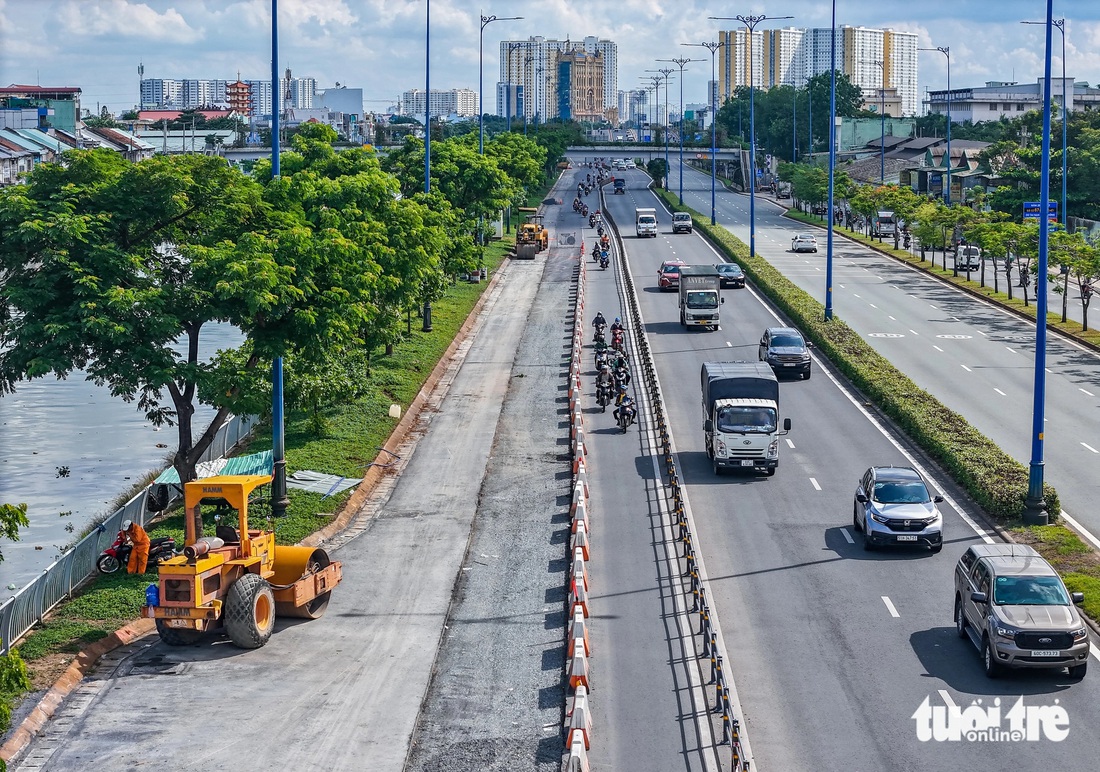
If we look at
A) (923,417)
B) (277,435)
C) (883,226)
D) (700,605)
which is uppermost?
(883,226)

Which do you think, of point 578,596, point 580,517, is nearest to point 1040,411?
point 580,517

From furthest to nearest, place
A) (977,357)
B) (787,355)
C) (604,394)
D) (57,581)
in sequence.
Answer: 1. (977,357)
2. (787,355)
3. (604,394)
4. (57,581)

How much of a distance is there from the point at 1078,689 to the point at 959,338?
4022 cm

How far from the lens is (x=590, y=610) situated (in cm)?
2773

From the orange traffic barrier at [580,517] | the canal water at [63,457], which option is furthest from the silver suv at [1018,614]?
the canal water at [63,457]

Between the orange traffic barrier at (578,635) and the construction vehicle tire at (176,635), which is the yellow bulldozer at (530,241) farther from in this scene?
the orange traffic barrier at (578,635)

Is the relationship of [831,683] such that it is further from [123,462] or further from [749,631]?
[123,462]

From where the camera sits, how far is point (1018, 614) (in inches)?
936

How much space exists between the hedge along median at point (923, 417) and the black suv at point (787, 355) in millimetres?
1779

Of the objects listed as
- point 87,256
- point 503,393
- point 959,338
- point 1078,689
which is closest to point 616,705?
point 1078,689

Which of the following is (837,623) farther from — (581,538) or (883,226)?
(883,226)

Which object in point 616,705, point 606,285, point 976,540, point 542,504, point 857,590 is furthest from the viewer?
point 606,285

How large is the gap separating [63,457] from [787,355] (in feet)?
87.6

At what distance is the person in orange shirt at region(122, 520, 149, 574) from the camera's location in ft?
95.3
